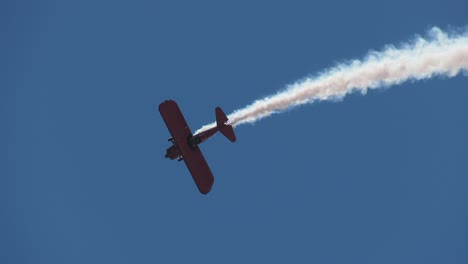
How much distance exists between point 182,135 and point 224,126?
2.02m

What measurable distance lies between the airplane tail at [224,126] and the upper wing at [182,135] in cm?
157

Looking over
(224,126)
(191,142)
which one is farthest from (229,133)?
(191,142)

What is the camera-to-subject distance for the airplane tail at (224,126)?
31.2 metres

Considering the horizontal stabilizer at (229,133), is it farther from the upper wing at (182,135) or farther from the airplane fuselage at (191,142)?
the upper wing at (182,135)

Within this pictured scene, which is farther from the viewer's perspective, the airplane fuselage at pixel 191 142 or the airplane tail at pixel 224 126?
the airplane fuselage at pixel 191 142

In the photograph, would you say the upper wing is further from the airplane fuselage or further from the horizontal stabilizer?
the horizontal stabilizer

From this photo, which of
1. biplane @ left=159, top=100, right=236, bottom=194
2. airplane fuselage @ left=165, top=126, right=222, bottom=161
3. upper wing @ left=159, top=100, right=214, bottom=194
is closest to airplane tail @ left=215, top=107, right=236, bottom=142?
biplane @ left=159, top=100, right=236, bottom=194

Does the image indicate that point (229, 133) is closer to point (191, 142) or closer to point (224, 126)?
point (224, 126)

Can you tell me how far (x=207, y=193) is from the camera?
1300 inches

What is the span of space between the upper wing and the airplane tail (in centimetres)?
157

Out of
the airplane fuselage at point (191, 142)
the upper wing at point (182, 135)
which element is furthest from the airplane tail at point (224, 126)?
the upper wing at point (182, 135)

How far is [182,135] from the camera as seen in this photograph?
31.7m

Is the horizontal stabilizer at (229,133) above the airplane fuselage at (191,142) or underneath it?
underneath

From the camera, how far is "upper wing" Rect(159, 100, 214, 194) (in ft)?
103
